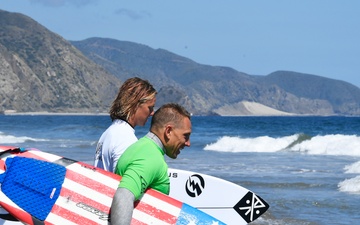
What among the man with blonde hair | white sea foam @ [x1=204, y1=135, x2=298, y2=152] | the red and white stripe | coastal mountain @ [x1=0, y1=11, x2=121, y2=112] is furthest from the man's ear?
coastal mountain @ [x1=0, y1=11, x2=121, y2=112]

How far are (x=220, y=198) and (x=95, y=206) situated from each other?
10.3ft

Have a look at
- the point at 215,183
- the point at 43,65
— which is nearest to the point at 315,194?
the point at 215,183

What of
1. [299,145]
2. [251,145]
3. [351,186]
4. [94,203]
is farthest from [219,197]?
[299,145]

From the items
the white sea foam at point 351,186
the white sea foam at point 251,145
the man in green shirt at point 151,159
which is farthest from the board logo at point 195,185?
the white sea foam at point 251,145

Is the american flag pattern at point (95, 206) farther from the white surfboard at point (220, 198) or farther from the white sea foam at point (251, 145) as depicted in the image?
the white sea foam at point (251, 145)

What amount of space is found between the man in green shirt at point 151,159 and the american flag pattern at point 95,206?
0.24 ft

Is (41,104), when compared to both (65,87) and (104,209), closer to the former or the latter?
(65,87)

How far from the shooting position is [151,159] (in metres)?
3.44

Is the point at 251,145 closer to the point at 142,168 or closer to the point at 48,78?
the point at 142,168

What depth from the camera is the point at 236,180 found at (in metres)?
15.5

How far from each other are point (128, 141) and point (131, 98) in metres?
0.26

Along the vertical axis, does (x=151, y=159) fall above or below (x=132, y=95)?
below

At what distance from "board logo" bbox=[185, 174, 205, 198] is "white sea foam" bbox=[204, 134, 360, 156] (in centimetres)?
A: 2335

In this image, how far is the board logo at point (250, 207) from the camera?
21.0ft
